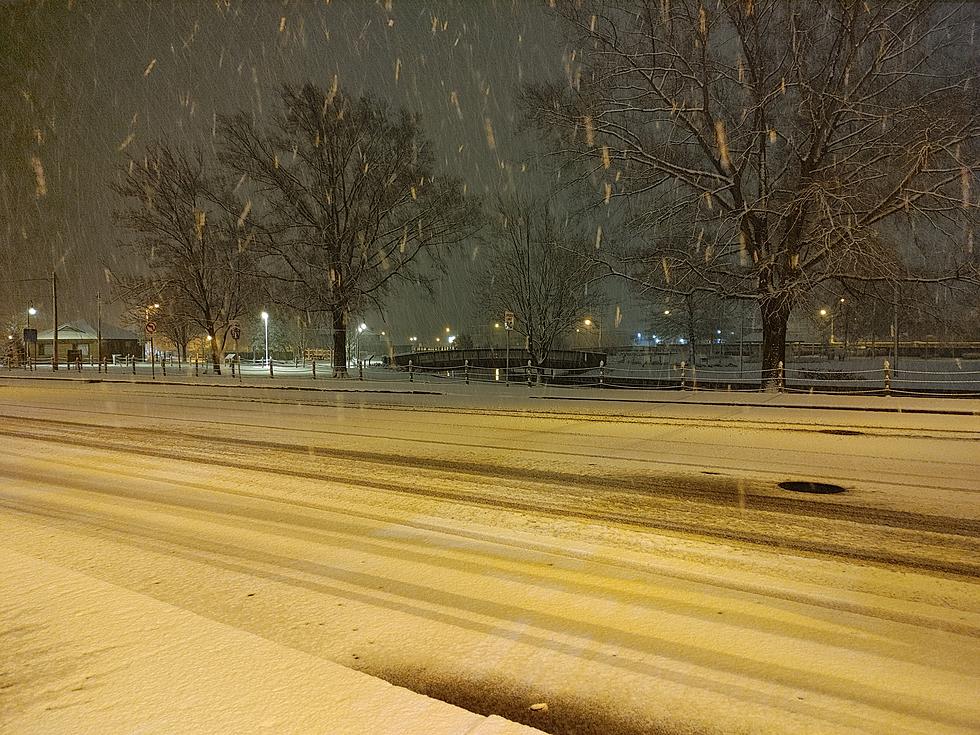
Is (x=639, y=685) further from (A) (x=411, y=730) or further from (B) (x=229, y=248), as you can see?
(B) (x=229, y=248)

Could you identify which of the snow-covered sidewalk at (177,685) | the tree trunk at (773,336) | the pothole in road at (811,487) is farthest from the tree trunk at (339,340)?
the snow-covered sidewalk at (177,685)

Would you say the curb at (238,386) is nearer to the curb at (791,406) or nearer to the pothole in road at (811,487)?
the curb at (791,406)

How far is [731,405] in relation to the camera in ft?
63.5

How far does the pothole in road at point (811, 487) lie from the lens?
25.9 ft

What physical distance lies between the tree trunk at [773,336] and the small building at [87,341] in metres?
68.7

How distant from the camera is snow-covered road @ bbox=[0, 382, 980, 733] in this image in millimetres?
3316

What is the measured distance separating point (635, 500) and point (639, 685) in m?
4.12

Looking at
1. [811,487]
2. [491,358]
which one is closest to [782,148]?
[811,487]

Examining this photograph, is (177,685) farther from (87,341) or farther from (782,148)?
(87,341)

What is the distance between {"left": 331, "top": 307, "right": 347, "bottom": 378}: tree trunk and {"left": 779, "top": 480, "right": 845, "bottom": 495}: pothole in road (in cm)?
2893

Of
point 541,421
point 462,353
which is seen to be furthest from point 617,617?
point 462,353

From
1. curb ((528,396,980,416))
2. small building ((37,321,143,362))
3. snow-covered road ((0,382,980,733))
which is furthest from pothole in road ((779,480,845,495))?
small building ((37,321,143,362))

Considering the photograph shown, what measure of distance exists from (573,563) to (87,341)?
287 feet

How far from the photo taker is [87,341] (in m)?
77.2
